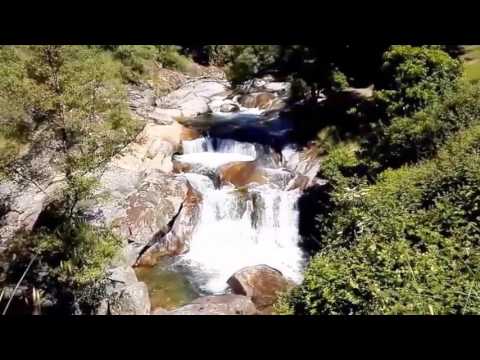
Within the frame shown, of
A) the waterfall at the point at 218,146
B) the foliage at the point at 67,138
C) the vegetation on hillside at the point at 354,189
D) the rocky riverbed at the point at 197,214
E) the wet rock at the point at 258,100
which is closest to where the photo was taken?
the vegetation on hillside at the point at 354,189

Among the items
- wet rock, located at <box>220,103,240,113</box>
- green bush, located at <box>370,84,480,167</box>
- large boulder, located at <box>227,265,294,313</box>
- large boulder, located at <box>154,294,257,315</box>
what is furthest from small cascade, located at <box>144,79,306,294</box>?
wet rock, located at <box>220,103,240,113</box>

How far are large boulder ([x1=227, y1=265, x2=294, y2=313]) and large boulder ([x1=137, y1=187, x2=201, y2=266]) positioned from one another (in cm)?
298

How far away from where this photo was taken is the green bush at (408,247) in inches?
225

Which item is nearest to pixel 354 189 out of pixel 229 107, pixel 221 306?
pixel 221 306

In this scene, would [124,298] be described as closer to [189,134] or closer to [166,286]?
[166,286]

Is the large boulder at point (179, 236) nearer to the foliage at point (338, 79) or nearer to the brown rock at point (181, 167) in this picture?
the brown rock at point (181, 167)

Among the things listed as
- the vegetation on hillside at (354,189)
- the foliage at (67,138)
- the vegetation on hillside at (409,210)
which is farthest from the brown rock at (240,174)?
the foliage at (67,138)

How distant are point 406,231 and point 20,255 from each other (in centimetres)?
983

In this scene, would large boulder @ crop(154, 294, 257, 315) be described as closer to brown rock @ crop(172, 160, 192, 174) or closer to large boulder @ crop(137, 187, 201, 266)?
large boulder @ crop(137, 187, 201, 266)

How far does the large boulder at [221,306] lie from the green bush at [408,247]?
1.95 m

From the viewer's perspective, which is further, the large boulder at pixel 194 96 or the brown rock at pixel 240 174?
the large boulder at pixel 194 96

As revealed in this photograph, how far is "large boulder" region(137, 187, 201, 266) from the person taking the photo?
46.8 ft
